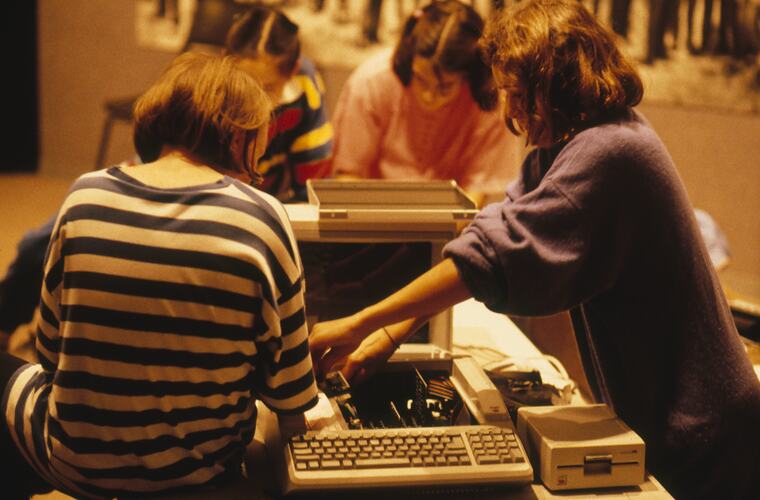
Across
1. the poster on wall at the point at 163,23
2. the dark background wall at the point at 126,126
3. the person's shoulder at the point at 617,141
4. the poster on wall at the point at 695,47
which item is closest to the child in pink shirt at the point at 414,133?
the person's shoulder at the point at 617,141

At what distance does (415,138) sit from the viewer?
8.50 feet

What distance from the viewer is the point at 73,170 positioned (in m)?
5.44

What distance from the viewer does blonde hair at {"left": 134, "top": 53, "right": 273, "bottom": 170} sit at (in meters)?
1.25

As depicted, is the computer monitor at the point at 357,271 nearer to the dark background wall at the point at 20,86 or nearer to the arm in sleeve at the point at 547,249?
the arm in sleeve at the point at 547,249

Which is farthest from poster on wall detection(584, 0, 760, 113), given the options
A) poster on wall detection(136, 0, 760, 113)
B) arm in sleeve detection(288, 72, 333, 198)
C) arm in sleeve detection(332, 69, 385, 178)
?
arm in sleeve detection(288, 72, 333, 198)

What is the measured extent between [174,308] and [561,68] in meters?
0.67

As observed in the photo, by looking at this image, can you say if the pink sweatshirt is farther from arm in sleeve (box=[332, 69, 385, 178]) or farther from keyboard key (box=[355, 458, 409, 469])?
keyboard key (box=[355, 458, 409, 469])

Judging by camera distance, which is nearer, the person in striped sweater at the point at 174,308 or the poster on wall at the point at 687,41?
the person in striped sweater at the point at 174,308

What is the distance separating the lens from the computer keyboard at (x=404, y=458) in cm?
120

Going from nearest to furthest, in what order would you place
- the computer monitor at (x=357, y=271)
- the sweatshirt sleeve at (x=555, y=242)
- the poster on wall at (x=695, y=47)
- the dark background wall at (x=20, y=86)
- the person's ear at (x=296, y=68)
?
the sweatshirt sleeve at (x=555, y=242)
the computer monitor at (x=357, y=271)
the person's ear at (x=296, y=68)
the poster on wall at (x=695, y=47)
the dark background wall at (x=20, y=86)

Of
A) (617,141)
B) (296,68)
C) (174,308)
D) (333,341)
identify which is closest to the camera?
(174,308)

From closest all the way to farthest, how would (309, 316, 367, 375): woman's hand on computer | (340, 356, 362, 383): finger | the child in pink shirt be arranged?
(309, 316, 367, 375): woman's hand on computer < (340, 356, 362, 383): finger < the child in pink shirt

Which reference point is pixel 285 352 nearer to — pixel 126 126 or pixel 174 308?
pixel 174 308

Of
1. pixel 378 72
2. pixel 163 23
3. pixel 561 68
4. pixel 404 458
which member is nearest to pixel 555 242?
pixel 561 68
